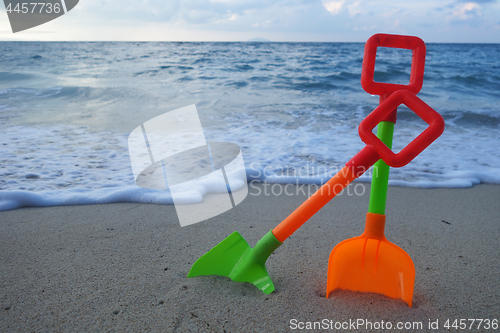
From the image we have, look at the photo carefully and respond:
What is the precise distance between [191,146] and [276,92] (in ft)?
14.0

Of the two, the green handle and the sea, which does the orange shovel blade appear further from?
the sea

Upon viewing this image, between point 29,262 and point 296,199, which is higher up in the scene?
point 29,262

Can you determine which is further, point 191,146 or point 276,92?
point 276,92

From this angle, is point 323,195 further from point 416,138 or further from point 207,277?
point 207,277

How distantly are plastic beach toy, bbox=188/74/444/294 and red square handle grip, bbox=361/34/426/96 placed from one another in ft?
0.28

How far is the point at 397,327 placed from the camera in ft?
3.39

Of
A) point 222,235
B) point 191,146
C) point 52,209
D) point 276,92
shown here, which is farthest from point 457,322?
point 276,92

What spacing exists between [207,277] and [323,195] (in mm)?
598

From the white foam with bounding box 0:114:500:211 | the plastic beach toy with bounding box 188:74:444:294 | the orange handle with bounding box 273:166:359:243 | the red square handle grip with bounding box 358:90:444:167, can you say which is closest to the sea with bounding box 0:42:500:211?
the white foam with bounding box 0:114:500:211

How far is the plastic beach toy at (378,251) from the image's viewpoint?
99 centimetres

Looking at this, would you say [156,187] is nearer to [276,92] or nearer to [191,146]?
[191,146]

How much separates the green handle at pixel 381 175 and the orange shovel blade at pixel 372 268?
11 centimetres

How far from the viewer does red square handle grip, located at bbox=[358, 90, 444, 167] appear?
85cm
